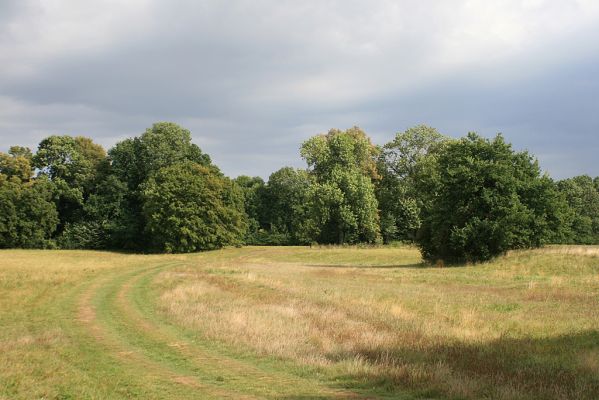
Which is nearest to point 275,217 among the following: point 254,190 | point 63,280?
point 254,190

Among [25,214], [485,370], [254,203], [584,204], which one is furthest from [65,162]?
[584,204]

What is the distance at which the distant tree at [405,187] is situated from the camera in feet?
283

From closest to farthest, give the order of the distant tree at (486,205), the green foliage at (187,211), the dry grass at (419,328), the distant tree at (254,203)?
the dry grass at (419,328) → the distant tree at (486,205) → the green foliage at (187,211) → the distant tree at (254,203)

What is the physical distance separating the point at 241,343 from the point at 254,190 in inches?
3760

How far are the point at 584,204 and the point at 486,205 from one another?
72.0 m

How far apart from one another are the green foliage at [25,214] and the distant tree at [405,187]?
55.2 metres

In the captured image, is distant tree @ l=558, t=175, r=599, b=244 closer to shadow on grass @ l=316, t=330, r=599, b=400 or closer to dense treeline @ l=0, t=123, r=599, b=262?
dense treeline @ l=0, t=123, r=599, b=262

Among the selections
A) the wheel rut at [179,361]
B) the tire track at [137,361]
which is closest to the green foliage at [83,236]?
the wheel rut at [179,361]

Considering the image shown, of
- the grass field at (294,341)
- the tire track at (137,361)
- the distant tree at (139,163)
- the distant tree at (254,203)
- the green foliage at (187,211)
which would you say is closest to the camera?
the tire track at (137,361)

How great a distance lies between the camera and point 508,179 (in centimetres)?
4656

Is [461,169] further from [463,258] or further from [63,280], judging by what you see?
[63,280]

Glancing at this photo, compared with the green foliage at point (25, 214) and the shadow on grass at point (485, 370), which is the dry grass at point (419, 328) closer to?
the shadow on grass at point (485, 370)

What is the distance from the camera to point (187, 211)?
7300 centimetres

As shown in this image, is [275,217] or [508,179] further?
[275,217]
